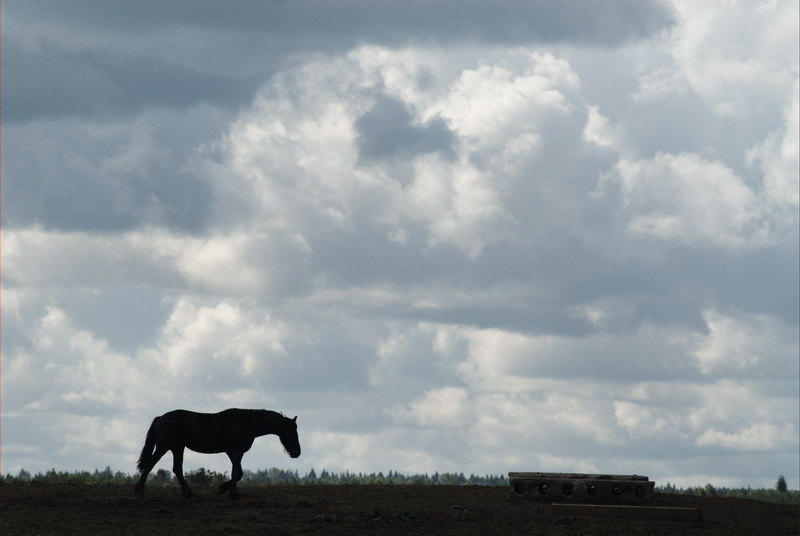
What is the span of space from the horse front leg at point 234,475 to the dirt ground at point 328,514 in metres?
0.30

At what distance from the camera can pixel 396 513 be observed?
118ft

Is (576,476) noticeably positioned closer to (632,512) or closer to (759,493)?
Result: (632,512)

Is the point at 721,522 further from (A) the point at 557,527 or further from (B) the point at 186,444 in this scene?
(B) the point at 186,444

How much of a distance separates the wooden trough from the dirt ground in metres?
0.44

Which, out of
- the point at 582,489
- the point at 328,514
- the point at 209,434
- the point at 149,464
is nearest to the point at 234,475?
the point at 209,434

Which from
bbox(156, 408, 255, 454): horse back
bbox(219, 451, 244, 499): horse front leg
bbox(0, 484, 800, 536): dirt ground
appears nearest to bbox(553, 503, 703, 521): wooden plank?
bbox(0, 484, 800, 536): dirt ground

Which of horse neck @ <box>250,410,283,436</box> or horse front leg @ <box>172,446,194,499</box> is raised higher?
horse neck @ <box>250,410,283,436</box>

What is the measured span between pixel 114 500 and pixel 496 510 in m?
11.3

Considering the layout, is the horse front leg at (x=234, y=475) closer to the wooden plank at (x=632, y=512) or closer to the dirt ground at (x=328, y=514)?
the dirt ground at (x=328, y=514)

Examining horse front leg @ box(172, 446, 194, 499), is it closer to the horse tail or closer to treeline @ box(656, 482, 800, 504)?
the horse tail

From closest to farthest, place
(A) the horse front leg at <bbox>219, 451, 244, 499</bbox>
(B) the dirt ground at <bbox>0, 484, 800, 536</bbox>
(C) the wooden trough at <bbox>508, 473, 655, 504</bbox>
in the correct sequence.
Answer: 1. (B) the dirt ground at <bbox>0, 484, 800, 536</bbox>
2. (A) the horse front leg at <bbox>219, 451, 244, 499</bbox>
3. (C) the wooden trough at <bbox>508, 473, 655, 504</bbox>

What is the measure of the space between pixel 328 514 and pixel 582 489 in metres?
8.44

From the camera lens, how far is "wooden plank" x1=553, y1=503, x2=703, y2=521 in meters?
37.3

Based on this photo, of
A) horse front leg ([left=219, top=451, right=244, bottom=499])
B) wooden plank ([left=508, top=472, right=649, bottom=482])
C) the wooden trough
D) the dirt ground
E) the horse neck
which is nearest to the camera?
the dirt ground
